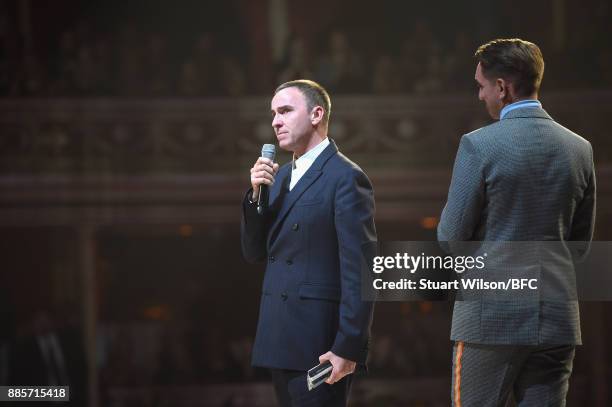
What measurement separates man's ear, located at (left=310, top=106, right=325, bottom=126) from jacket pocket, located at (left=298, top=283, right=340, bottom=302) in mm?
488

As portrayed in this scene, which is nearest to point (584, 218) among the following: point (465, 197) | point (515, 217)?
point (515, 217)

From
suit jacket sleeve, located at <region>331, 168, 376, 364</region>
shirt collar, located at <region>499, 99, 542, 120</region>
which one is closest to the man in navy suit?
suit jacket sleeve, located at <region>331, 168, 376, 364</region>

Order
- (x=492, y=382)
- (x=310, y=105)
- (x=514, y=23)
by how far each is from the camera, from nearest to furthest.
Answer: (x=492, y=382), (x=310, y=105), (x=514, y=23)

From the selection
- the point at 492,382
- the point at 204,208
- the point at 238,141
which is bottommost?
the point at 492,382

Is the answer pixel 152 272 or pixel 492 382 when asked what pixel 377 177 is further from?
pixel 492 382

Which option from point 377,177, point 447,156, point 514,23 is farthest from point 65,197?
point 514,23

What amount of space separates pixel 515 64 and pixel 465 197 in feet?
1.16

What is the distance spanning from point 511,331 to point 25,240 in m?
4.64

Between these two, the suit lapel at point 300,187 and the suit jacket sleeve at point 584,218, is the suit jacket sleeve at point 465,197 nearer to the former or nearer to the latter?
the suit jacket sleeve at point 584,218

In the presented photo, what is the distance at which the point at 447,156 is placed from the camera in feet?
20.1

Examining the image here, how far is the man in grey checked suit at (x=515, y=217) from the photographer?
87.0 inches

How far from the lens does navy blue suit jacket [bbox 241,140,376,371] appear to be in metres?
2.65

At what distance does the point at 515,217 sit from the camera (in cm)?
221

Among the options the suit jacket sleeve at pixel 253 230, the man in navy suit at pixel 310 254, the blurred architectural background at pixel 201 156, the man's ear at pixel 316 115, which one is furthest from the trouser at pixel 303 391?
the blurred architectural background at pixel 201 156
